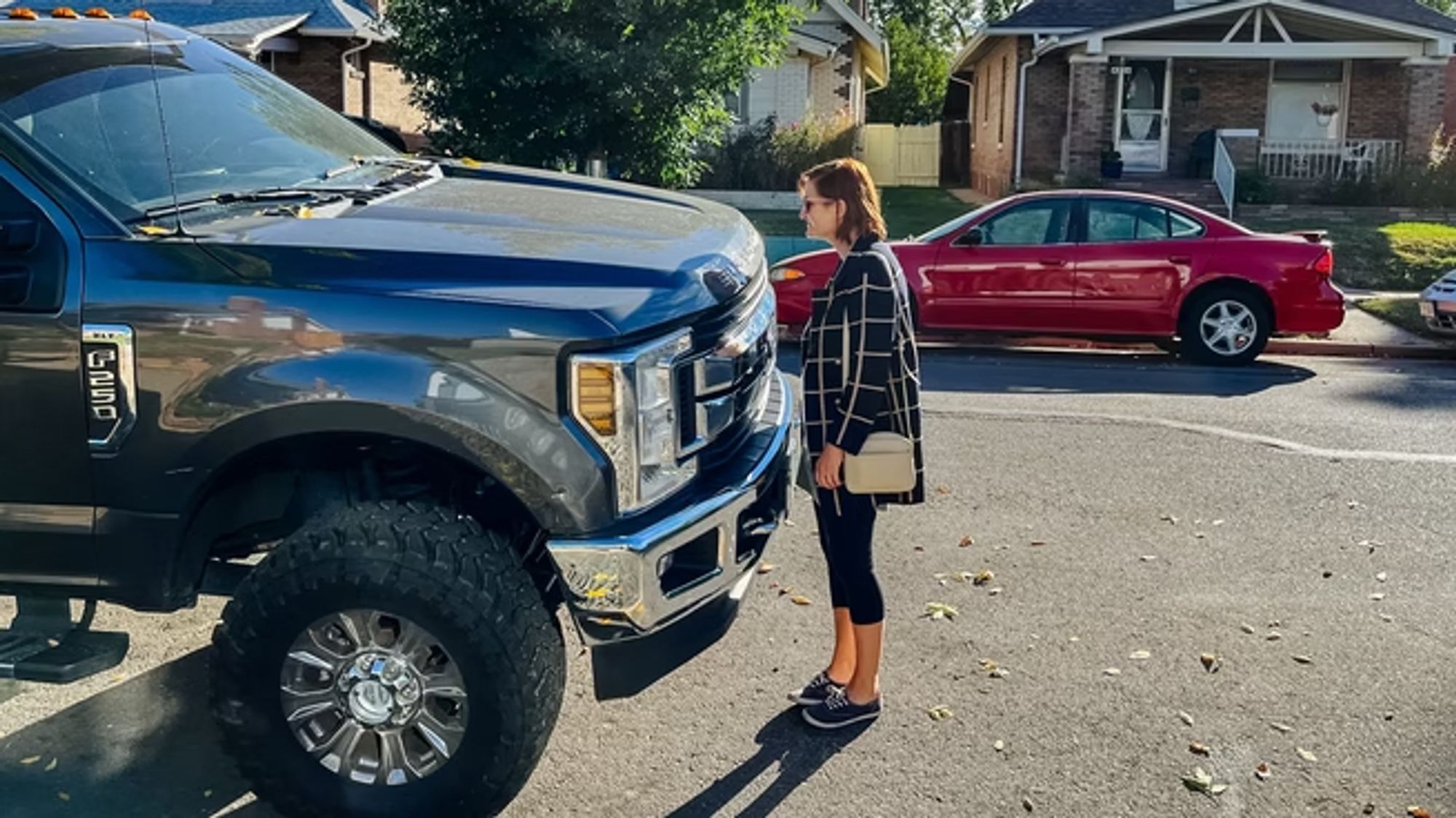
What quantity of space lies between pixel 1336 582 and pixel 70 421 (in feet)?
15.9

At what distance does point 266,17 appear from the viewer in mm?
23266

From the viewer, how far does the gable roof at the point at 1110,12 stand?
25.7 m

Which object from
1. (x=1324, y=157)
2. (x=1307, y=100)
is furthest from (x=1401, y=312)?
(x=1307, y=100)

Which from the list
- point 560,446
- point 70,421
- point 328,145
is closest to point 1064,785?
point 560,446

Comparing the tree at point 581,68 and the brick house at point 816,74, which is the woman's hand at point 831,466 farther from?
the brick house at point 816,74

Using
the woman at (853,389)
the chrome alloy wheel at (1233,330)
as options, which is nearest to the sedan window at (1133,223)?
the chrome alloy wheel at (1233,330)

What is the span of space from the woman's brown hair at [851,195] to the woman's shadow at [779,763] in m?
1.54

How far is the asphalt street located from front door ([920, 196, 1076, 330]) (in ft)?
14.0

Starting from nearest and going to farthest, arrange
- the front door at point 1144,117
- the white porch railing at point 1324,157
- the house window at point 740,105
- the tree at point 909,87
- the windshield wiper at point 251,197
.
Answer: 1. the windshield wiper at point 251,197
2. the white porch railing at point 1324,157
3. the front door at point 1144,117
4. the house window at point 740,105
5. the tree at point 909,87

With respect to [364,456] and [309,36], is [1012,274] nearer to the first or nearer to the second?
[364,456]

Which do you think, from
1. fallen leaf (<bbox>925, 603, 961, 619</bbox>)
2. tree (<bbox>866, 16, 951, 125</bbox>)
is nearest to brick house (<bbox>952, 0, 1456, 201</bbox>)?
tree (<bbox>866, 16, 951, 125</bbox>)

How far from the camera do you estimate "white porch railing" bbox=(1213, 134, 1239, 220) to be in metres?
22.8

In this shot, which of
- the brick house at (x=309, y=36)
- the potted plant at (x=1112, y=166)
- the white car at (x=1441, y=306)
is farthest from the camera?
the potted plant at (x=1112, y=166)

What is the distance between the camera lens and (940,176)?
121ft
